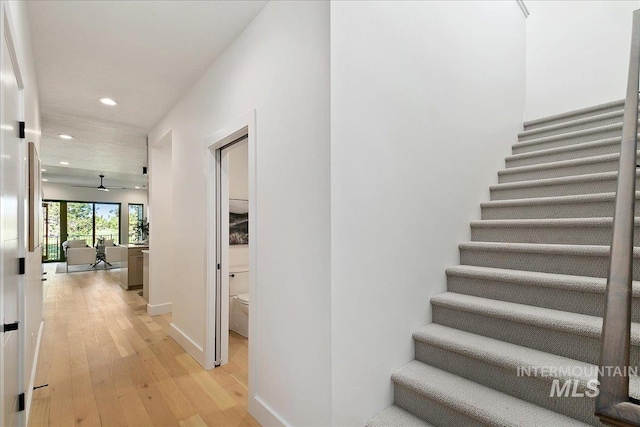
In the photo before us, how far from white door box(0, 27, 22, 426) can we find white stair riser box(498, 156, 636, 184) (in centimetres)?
328

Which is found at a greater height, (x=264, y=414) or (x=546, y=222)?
(x=546, y=222)

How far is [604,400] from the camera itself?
1.87 feet

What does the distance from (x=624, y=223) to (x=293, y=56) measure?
1.66 m

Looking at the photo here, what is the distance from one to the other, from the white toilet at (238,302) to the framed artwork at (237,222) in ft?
1.21

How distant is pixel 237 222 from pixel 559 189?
3312mm

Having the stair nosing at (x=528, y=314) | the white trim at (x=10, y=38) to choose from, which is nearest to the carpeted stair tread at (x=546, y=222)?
the stair nosing at (x=528, y=314)

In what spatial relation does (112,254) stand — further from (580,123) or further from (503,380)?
(580,123)

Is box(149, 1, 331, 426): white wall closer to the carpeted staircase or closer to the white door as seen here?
the carpeted staircase

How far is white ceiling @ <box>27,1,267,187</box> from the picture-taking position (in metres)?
2.15

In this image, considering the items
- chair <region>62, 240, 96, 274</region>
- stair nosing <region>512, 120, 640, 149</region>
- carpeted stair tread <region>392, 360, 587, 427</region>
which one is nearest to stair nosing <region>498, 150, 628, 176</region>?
stair nosing <region>512, 120, 640, 149</region>

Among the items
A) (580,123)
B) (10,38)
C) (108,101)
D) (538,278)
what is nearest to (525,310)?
(538,278)

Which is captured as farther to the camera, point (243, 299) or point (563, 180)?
point (243, 299)

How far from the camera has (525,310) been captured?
65.4 inches

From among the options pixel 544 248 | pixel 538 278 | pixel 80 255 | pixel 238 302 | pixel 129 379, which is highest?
pixel 544 248
